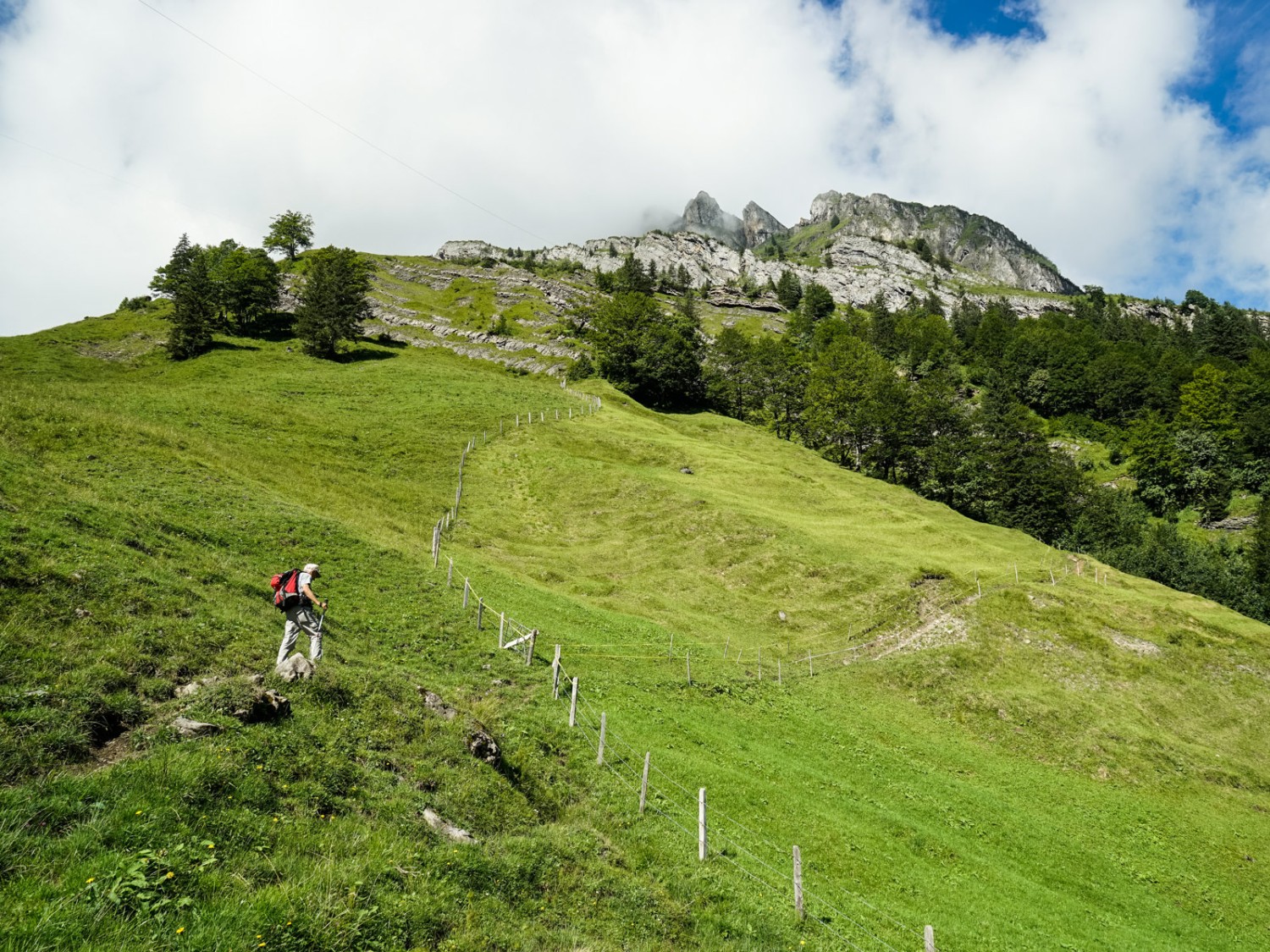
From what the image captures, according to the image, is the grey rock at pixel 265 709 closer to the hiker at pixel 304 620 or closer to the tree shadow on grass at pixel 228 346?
the hiker at pixel 304 620

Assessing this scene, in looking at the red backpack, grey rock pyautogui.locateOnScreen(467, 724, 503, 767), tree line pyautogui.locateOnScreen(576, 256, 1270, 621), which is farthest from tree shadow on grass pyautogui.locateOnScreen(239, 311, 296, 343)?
grey rock pyautogui.locateOnScreen(467, 724, 503, 767)

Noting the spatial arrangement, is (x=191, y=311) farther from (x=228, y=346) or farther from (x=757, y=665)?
(x=757, y=665)

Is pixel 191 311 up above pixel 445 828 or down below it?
above

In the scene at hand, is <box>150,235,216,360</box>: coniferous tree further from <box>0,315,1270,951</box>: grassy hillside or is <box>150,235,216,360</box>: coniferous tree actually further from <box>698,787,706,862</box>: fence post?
<box>698,787,706,862</box>: fence post

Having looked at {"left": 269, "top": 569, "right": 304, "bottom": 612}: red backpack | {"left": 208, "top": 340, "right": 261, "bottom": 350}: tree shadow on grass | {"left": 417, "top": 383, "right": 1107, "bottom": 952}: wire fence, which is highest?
{"left": 208, "top": 340, "right": 261, "bottom": 350}: tree shadow on grass

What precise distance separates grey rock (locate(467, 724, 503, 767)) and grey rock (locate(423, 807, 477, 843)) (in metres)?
2.93

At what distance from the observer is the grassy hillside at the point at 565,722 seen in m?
Answer: 9.17

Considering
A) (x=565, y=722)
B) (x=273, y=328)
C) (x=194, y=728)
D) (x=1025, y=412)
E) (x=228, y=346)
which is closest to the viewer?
(x=194, y=728)

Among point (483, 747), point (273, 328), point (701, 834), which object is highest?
point (273, 328)

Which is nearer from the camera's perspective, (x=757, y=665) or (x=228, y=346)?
(x=757, y=665)

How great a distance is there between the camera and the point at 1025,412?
96.4 m

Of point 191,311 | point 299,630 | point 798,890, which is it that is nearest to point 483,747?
point 299,630

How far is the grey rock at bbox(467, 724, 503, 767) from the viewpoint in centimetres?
1500

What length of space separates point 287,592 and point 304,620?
83 centimetres
